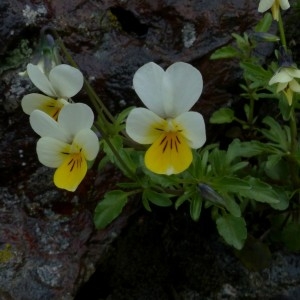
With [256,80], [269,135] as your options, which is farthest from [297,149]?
[256,80]

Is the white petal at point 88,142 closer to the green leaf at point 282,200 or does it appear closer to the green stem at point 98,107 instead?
the green stem at point 98,107

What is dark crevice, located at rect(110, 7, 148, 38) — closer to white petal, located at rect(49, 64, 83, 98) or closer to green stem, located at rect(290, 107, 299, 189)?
green stem, located at rect(290, 107, 299, 189)

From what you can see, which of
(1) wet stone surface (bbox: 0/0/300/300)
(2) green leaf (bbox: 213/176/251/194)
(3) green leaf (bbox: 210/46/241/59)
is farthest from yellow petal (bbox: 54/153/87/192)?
(3) green leaf (bbox: 210/46/241/59)

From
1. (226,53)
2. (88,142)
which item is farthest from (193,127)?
(226,53)

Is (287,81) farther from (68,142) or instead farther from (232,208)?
(68,142)

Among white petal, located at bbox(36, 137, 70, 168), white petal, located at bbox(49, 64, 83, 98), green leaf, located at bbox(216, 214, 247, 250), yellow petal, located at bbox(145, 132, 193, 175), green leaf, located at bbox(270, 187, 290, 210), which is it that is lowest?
green leaf, located at bbox(270, 187, 290, 210)
